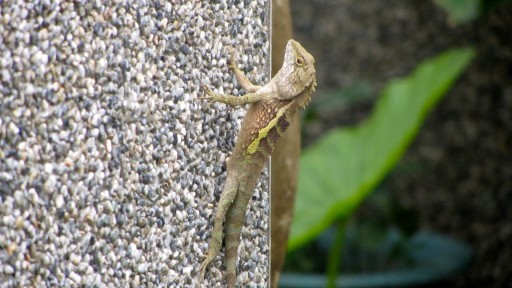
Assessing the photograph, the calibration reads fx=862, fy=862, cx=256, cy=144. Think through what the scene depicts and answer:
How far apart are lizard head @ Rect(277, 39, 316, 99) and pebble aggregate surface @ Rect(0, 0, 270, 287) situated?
18 centimetres

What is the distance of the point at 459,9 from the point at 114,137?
396 centimetres

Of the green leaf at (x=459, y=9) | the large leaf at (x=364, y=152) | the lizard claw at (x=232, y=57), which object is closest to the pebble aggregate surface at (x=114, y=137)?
the lizard claw at (x=232, y=57)

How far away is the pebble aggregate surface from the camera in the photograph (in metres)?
2.22

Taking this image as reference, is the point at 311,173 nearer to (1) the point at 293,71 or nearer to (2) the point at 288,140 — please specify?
(2) the point at 288,140

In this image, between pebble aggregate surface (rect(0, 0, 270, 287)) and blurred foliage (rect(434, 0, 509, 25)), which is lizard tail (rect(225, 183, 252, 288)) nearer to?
pebble aggregate surface (rect(0, 0, 270, 287))

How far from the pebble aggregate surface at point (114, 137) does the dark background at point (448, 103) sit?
5348 millimetres

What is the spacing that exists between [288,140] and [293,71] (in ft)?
5.01

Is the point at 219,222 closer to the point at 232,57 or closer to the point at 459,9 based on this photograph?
the point at 232,57

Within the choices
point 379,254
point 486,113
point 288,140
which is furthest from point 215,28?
point 486,113

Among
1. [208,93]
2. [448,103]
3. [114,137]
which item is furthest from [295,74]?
[448,103]

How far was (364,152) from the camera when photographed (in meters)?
5.59

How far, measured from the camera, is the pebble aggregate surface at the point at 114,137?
2221 mm

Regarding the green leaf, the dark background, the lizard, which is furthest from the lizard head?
the dark background

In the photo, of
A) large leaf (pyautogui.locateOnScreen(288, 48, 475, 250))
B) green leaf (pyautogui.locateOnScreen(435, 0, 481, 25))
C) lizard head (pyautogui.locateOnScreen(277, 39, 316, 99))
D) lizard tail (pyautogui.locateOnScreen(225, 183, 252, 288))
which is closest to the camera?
lizard tail (pyautogui.locateOnScreen(225, 183, 252, 288))
